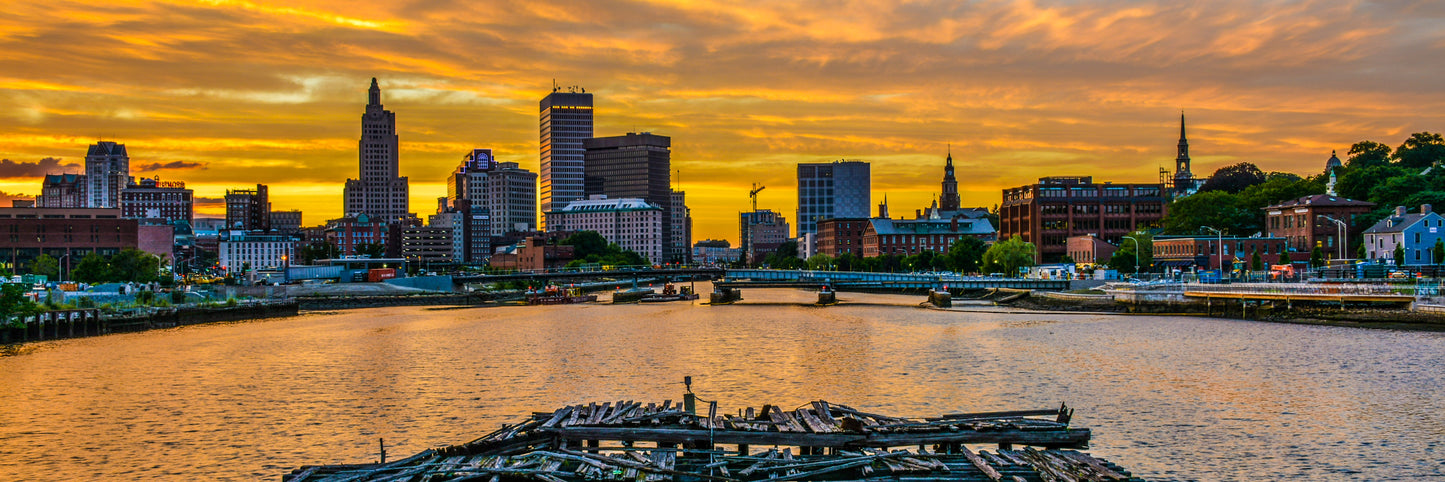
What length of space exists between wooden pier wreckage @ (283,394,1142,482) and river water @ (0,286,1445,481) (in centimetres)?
726

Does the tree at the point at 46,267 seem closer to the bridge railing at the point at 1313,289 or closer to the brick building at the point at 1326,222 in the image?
the bridge railing at the point at 1313,289

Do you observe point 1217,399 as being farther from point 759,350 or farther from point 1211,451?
point 759,350

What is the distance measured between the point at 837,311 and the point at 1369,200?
296 feet

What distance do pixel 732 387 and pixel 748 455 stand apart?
81.5 feet

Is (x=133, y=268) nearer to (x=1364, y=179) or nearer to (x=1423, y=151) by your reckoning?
(x=1364, y=179)

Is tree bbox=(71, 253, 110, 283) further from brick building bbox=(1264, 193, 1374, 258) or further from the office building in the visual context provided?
the office building

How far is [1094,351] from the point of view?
75.1 metres

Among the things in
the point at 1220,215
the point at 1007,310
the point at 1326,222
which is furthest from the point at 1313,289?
the point at 1220,215

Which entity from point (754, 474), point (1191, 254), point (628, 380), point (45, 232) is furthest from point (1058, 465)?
point (45, 232)

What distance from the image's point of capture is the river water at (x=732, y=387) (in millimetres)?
38344

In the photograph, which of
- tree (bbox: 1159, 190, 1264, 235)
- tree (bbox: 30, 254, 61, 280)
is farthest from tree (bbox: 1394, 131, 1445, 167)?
tree (bbox: 30, 254, 61, 280)

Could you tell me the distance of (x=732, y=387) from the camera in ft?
181

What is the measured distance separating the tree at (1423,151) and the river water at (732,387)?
11822cm

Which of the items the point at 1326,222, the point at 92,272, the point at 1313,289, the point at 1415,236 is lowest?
the point at 1313,289
